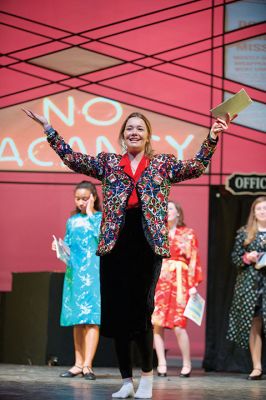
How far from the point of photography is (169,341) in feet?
26.9

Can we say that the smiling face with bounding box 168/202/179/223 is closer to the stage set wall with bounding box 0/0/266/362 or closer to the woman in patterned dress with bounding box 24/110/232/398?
the stage set wall with bounding box 0/0/266/362

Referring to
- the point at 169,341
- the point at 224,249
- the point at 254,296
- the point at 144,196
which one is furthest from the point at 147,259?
the point at 169,341

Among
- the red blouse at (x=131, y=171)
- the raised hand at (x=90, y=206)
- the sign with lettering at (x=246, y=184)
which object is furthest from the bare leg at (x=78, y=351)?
the red blouse at (x=131, y=171)

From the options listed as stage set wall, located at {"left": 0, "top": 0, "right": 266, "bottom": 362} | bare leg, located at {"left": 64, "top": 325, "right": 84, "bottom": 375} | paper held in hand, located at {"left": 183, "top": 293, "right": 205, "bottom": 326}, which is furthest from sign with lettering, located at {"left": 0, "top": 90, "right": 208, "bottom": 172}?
bare leg, located at {"left": 64, "top": 325, "right": 84, "bottom": 375}

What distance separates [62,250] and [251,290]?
1563 millimetres

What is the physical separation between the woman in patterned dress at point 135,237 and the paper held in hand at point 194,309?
77.5 inches

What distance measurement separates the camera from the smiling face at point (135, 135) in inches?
175

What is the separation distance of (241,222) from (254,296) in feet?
2.91

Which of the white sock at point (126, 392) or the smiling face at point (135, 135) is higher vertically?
the smiling face at point (135, 135)

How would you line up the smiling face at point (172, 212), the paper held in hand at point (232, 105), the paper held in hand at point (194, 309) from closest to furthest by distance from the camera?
the paper held in hand at point (232, 105) < the paper held in hand at point (194, 309) < the smiling face at point (172, 212)

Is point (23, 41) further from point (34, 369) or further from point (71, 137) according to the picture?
point (34, 369)

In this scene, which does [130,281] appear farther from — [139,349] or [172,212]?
[172,212]

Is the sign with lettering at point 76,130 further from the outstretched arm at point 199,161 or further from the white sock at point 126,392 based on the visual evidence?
the white sock at point 126,392

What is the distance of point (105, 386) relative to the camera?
209 inches
